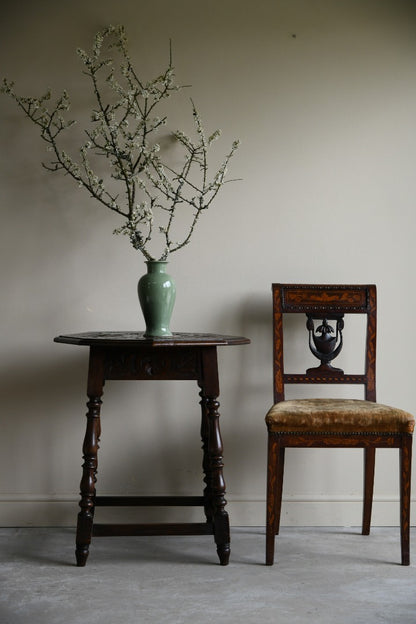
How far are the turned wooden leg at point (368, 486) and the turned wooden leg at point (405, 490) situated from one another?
34 cm

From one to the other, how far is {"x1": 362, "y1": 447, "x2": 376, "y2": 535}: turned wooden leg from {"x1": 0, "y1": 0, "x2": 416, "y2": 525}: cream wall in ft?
0.47

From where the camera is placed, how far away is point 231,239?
2.96m

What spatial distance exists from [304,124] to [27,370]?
158cm

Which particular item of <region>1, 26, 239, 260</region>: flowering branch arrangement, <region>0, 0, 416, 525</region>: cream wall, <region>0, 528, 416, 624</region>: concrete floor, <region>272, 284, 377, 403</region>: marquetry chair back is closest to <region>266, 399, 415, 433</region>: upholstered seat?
<region>272, 284, 377, 403</region>: marquetry chair back

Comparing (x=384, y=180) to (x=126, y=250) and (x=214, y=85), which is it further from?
(x=126, y=250)

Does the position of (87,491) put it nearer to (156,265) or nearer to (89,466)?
(89,466)

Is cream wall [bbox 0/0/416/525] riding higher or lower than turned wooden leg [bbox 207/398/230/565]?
higher

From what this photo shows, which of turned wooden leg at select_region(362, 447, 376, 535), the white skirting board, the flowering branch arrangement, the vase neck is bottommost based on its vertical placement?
the white skirting board

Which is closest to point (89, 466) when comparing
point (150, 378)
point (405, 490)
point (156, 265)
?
point (150, 378)

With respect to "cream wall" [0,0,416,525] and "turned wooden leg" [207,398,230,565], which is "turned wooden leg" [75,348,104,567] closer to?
"turned wooden leg" [207,398,230,565]

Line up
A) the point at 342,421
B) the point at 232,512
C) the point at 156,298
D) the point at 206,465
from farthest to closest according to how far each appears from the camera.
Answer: the point at 232,512 < the point at 206,465 < the point at 156,298 < the point at 342,421

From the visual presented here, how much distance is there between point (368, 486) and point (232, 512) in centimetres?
57

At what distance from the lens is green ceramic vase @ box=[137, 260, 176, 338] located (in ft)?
8.32

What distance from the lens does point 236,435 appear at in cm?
294
